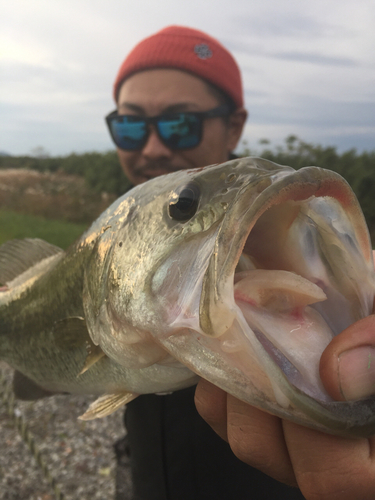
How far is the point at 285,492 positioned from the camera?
1803 millimetres

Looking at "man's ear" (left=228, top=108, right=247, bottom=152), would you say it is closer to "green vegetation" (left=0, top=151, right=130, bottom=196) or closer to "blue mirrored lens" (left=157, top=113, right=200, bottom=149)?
"blue mirrored lens" (left=157, top=113, right=200, bottom=149)

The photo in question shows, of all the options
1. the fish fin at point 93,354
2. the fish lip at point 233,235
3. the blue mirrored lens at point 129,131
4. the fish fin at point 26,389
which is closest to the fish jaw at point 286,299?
the fish lip at point 233,235

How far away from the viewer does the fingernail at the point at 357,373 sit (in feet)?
2.31

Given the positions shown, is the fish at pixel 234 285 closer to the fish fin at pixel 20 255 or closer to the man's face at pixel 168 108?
the fish fin at pixel 20 255

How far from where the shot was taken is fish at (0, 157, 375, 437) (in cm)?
67

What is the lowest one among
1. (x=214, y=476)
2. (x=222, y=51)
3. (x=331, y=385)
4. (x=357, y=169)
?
(x=214, y=476)

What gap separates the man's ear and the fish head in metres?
2.50

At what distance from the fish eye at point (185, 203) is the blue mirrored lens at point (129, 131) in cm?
219

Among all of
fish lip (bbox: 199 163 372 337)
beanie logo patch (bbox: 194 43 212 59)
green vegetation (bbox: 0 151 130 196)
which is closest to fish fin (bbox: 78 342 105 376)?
fish lip (bbox: 199 163 372 337)

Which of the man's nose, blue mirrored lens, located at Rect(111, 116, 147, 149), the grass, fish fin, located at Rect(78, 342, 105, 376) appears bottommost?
the grass

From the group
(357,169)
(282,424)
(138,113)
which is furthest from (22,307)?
(357,169)

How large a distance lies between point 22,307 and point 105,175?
14388 millimetres

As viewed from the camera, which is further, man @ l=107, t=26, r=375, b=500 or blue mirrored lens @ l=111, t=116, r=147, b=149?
blue mirrored lens @ l=111, t=116, r=147, b=149

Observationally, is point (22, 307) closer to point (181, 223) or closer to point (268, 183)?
point (181, 223)
